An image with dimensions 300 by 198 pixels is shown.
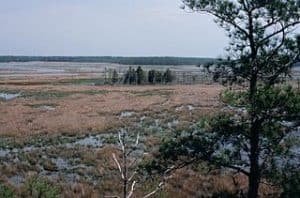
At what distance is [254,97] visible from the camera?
9344 millimetres

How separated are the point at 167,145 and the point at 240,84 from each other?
6.31ft

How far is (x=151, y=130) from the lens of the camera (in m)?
31.3

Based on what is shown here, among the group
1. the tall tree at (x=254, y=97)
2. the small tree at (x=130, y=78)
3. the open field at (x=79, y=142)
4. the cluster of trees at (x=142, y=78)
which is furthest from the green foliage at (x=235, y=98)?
the small tree at (x=130, y=78)

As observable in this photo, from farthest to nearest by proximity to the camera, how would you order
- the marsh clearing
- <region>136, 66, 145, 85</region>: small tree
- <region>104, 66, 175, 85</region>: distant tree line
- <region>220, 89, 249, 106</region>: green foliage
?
<region>104, 66, 175, 85</region>: distant tree line < <region>136, 66, 145, 85</region>: small tree < the marsh clearing < <region>220, 89, 249, 106</region>: green foliage

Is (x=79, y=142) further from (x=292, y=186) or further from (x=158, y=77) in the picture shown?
(x=158, y=77)

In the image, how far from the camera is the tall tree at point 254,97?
9.48 m

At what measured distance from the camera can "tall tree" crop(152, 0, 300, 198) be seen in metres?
9.48

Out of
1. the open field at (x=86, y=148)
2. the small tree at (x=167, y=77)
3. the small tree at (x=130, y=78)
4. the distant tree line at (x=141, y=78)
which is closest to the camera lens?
the open field at (x=86, y=148)

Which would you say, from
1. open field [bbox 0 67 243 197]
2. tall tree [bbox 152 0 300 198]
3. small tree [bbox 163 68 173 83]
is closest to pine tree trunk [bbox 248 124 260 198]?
tall tree [bbox 152 0 300 198]

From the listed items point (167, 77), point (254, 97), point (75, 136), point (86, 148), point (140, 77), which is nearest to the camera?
point (254, 97)

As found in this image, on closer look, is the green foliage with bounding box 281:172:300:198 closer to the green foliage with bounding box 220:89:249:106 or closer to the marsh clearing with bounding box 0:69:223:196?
the green foliage with bounding box 220:89:249:106

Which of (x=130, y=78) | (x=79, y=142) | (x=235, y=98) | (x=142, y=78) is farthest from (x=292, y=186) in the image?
(x=130, y=78)

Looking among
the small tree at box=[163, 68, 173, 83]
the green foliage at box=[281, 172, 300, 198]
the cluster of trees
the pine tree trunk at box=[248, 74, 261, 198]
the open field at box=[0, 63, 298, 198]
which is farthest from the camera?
the small tree at box=[163, 68, 173, 83]

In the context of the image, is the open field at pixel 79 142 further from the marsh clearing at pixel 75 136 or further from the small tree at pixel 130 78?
the small tree at pixel 130 78
